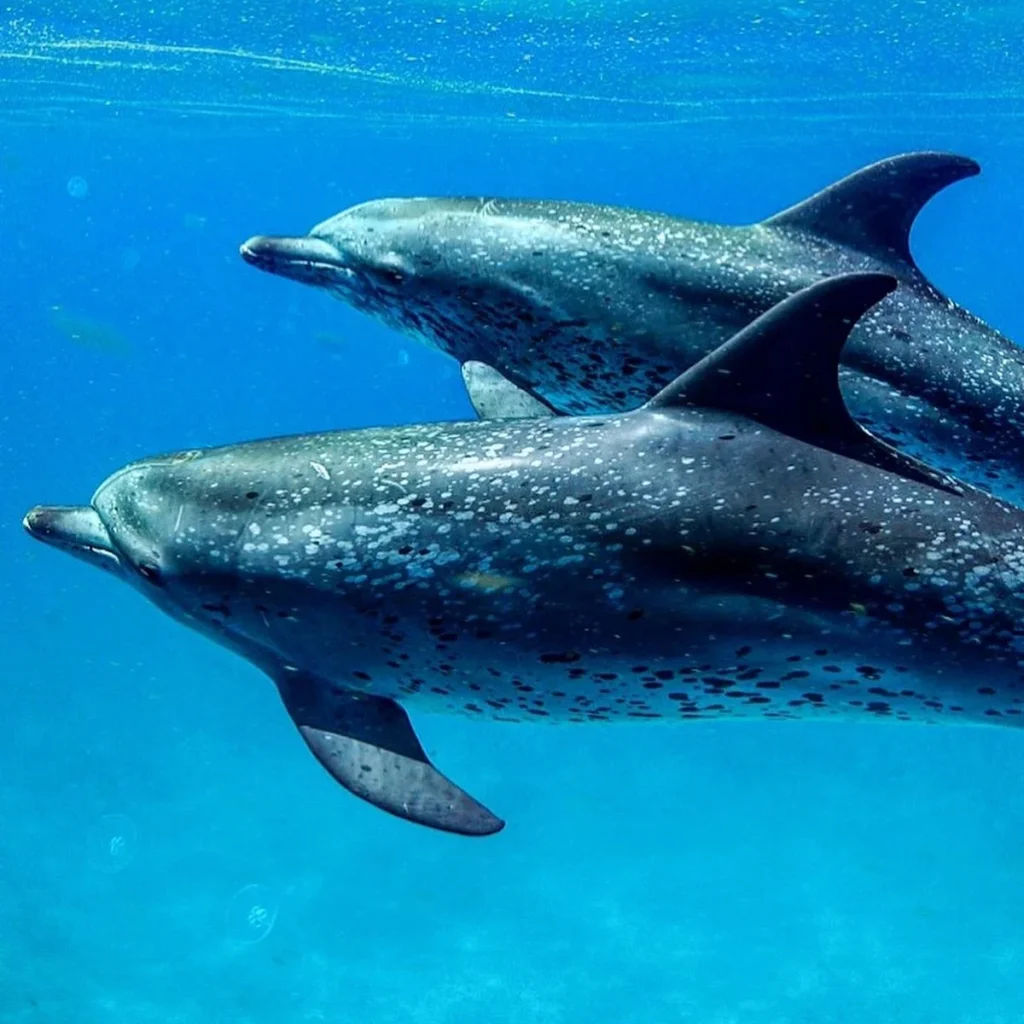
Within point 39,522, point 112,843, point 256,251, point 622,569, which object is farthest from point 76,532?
point 112,843

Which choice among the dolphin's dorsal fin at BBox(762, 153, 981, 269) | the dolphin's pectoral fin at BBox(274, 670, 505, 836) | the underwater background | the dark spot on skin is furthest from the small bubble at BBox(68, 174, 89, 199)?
the dark spot on skin

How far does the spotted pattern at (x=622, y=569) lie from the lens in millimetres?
4492

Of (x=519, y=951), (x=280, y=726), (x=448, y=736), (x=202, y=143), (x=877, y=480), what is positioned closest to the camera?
(x=877, y=480)

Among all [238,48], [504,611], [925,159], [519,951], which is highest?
[238,48]

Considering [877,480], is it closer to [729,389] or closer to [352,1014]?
[729,389]

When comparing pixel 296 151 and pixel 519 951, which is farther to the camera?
pixel 296 151

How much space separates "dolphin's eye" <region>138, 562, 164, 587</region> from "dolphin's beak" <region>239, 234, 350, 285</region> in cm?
264

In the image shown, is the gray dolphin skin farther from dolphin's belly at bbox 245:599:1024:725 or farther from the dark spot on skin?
the dark spot on skin

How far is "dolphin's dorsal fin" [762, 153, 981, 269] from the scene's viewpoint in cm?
621

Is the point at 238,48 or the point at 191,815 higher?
the point at 238,48

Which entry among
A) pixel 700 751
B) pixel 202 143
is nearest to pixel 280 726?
pixel 700 751

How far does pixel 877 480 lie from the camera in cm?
461

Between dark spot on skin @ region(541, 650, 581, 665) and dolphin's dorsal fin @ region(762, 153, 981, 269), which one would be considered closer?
dark spot on skin @ region(541, 650, 581, 665)

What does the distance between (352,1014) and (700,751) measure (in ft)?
36.6
